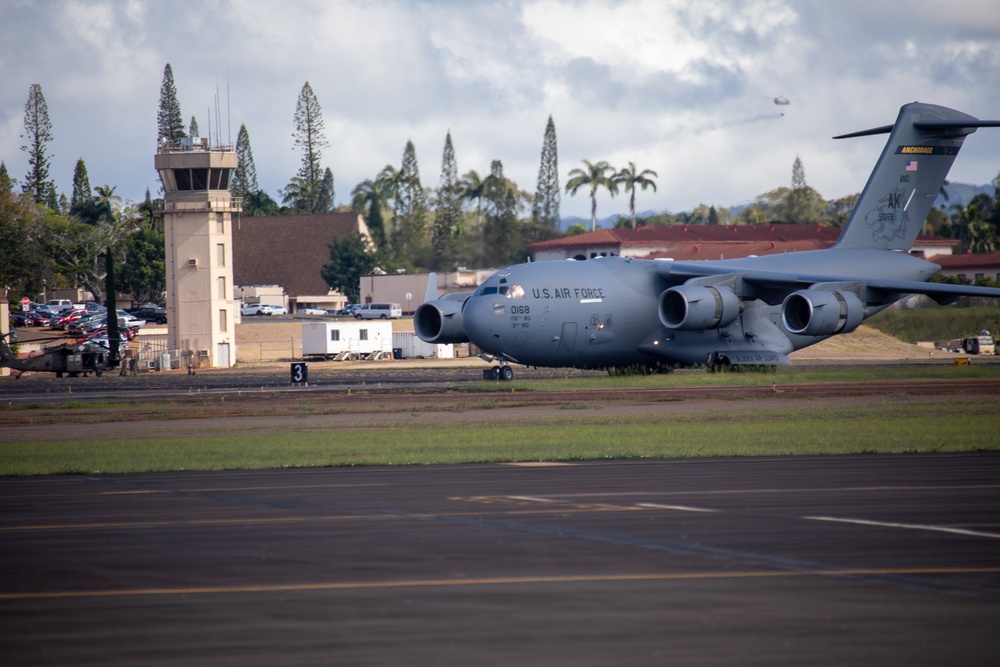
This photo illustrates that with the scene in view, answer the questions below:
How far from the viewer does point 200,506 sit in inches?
586

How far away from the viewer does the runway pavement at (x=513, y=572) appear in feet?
26.8

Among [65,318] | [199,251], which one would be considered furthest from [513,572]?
[65,318]

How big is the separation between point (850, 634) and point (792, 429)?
15.6m

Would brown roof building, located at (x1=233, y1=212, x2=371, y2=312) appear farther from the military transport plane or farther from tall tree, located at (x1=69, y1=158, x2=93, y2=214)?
the military transport plane

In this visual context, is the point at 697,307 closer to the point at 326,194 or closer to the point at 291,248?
the point at 291,248

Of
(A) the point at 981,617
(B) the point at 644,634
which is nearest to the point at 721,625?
(B) the point at 644,634

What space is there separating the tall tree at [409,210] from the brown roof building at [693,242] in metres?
31.4

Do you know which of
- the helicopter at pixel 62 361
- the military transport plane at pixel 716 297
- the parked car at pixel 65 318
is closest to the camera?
the military transport plane at pixel 716 297

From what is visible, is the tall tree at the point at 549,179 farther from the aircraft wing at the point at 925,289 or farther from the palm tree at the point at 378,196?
the aircraft wing at the point at 925,289

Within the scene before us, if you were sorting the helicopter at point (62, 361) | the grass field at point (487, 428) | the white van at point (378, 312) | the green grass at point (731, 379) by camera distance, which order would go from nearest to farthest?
the grass field at point (487, 428) → the green grass at point (731, 379) → the helicopter at point (62, 361) → the white van at point (378, 312)

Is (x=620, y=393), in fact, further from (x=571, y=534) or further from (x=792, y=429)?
(x=571, y=534)

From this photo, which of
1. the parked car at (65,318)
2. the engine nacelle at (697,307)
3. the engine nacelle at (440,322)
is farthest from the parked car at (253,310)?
the engine nacelle at (697,307)

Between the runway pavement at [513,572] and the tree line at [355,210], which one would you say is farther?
the tree line at [355,210]

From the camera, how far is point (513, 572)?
34.3 ft
